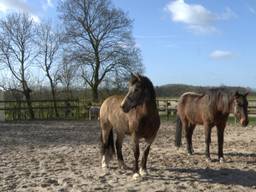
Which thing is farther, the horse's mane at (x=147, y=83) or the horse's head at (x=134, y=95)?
A: the horse's mane at (x=147, y=83)

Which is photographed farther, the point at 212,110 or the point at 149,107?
the point at 212,110

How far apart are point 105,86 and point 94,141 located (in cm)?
1730

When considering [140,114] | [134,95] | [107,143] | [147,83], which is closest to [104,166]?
[107,143]

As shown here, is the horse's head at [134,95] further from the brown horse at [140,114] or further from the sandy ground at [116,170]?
the sandy ground at [116,170]

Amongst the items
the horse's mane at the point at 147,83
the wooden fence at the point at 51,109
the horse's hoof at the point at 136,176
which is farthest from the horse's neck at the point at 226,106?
the wooden fence at the point at 51,109

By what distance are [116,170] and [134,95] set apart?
5.25ft

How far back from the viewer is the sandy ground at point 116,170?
21.7 feet

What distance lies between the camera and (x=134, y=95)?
23.4ft

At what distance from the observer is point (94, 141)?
13289mm

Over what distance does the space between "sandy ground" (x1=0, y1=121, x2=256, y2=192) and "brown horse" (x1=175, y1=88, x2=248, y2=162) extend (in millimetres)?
608

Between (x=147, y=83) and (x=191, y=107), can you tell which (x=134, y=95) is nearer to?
(x=147, y=83)

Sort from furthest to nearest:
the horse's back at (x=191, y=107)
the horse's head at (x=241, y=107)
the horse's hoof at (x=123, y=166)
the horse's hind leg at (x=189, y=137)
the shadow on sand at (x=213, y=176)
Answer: the horse's hind leg at (x=189, y=137) < the horse's back at (x=191, y=107) < the horse's head at (x=241, y=107) < the horse's hoof at (x=123, y=166) < the shadow on sand at (x=213, y=176)

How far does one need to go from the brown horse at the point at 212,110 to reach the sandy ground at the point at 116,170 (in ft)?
2.00

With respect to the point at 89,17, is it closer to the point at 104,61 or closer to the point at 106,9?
the point at 106,9
